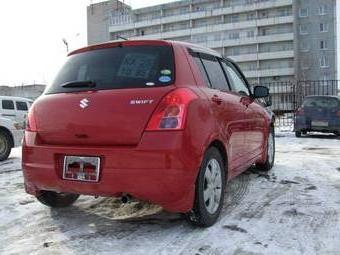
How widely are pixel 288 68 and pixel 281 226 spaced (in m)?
72.3

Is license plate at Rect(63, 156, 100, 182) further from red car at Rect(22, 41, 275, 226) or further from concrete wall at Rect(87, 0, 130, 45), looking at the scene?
concrete wall at Rect(87, 0, 130, 45)

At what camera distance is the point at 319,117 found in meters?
16.5

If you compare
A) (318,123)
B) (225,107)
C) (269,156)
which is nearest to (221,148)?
(225,107)

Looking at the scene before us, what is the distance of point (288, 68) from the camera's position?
74.4 m

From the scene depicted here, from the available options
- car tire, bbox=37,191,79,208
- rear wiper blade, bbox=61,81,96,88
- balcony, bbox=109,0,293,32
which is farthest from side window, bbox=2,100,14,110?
balcony, bbox=109,0,293,32

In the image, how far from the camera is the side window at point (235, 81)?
5.86m

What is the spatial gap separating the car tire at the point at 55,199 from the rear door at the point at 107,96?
0.84m

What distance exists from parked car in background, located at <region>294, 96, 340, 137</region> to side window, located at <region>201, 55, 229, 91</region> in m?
11.5

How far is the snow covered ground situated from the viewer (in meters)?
4.02

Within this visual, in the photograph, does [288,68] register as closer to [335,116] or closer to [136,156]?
[335,116]

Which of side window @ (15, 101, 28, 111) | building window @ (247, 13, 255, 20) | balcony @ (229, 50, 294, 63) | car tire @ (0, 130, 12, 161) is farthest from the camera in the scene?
building window @ (247, 13, 255, 20)

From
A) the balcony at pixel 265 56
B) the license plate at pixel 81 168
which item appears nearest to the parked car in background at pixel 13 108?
the license plate at pixel 81 168

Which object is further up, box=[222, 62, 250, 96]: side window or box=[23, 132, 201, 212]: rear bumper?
box=[222, 62, 250, 96]: side window

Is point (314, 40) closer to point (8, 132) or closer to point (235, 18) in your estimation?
point (235, 18)
